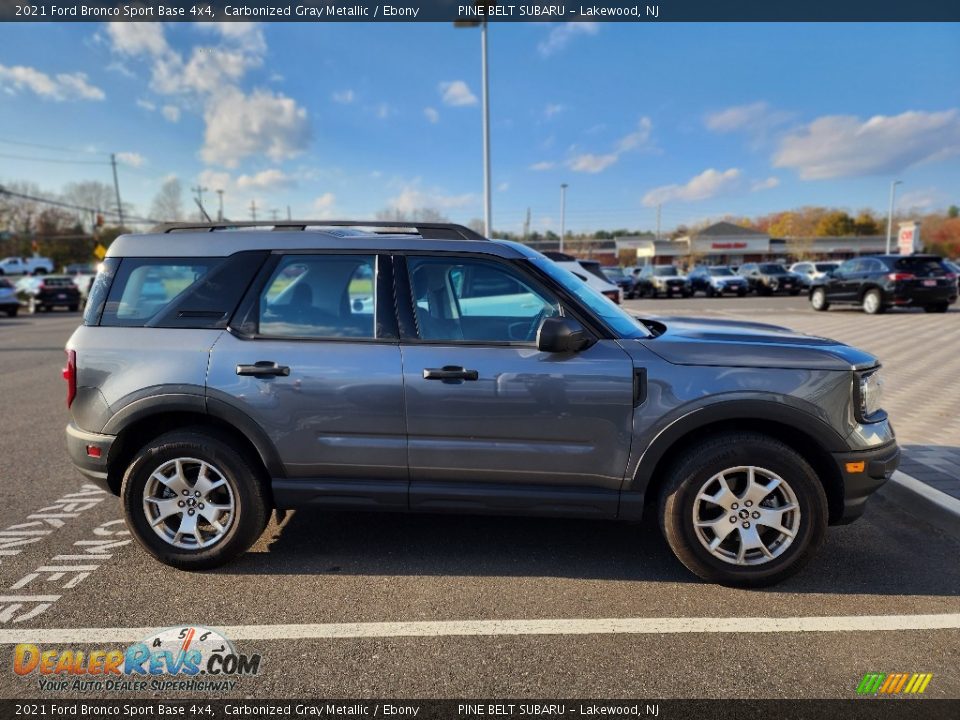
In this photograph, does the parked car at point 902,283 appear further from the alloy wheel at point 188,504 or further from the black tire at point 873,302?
the alloy wheel at point 188,504

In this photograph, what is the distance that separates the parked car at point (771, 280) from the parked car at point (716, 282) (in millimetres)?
1045

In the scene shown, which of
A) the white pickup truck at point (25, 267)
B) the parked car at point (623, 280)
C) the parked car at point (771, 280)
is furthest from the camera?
the white pickup truck at point (25, 267)

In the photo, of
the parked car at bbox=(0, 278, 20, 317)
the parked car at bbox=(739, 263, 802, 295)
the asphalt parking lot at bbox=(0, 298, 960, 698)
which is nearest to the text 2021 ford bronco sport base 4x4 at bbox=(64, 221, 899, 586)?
the asphalt parking lot at bbox=(0, 298, 960, 698)

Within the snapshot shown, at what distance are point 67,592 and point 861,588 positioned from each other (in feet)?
13.9

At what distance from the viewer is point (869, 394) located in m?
3.21

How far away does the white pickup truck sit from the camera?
59.0 meters

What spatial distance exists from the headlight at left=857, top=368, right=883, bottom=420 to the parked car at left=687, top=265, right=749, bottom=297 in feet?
97.4

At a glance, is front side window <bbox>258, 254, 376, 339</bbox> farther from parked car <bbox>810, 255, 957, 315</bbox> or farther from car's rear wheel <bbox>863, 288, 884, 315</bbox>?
car's rear wheel <bbox>863, 288, 884, 315</bbox>

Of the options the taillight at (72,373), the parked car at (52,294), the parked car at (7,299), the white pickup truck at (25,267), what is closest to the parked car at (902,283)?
the taillight at (72,373)

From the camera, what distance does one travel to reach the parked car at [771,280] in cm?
3139

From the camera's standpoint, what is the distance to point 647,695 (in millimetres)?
2404

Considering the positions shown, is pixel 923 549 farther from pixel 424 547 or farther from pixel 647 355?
pixel 424 547

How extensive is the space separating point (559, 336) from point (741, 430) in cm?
113

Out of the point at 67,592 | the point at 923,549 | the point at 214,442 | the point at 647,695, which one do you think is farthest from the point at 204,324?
the point at 923,549
